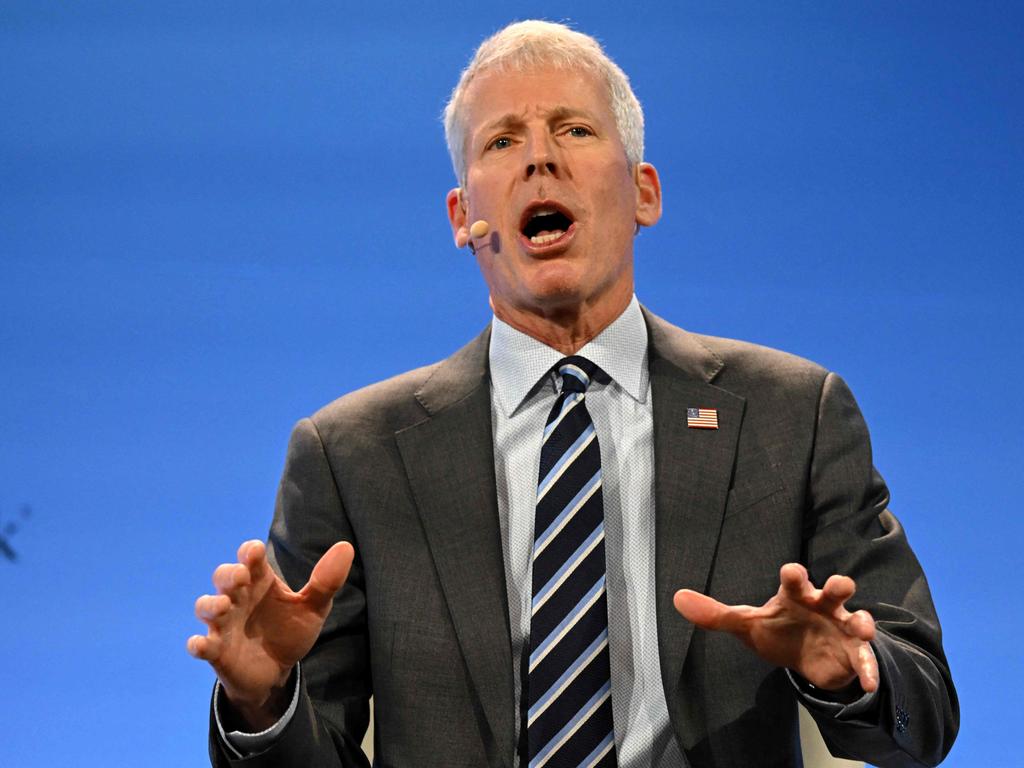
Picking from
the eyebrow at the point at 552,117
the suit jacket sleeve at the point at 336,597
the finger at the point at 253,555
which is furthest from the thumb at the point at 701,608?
the eyebrow at the point at 552,117

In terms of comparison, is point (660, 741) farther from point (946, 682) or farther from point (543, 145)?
point (543, 145)

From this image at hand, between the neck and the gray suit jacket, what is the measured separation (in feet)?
0.36

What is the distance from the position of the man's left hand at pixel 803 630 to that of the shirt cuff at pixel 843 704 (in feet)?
0.08

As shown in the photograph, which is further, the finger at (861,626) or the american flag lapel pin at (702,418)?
the american flag lapel pin at (702,418)

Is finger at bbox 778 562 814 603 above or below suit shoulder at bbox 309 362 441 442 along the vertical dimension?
below

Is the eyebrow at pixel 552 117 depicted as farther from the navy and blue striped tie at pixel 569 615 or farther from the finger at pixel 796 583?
the finger at pixel 796 583

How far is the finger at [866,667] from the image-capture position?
1.65 m

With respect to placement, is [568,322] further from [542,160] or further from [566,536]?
[566,536]

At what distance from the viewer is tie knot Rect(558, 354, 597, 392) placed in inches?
88.2

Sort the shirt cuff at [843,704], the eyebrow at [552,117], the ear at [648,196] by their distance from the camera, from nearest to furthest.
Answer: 1. the shirt cuff at [843,704]
2. the eyebrow at [552,117]
3. the ear at [648,196]

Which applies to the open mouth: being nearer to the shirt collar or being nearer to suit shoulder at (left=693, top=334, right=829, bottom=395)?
the shirt collar

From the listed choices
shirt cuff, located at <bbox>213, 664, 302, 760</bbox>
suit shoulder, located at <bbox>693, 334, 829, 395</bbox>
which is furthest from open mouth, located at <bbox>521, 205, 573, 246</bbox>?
shirt cuff, located at <bbox>213, 664, 302, 760</bbox>

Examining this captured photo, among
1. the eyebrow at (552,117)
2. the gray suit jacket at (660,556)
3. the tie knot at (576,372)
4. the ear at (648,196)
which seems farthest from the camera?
the ear at (648,196)

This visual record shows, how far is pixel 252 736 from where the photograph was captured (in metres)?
1.87
